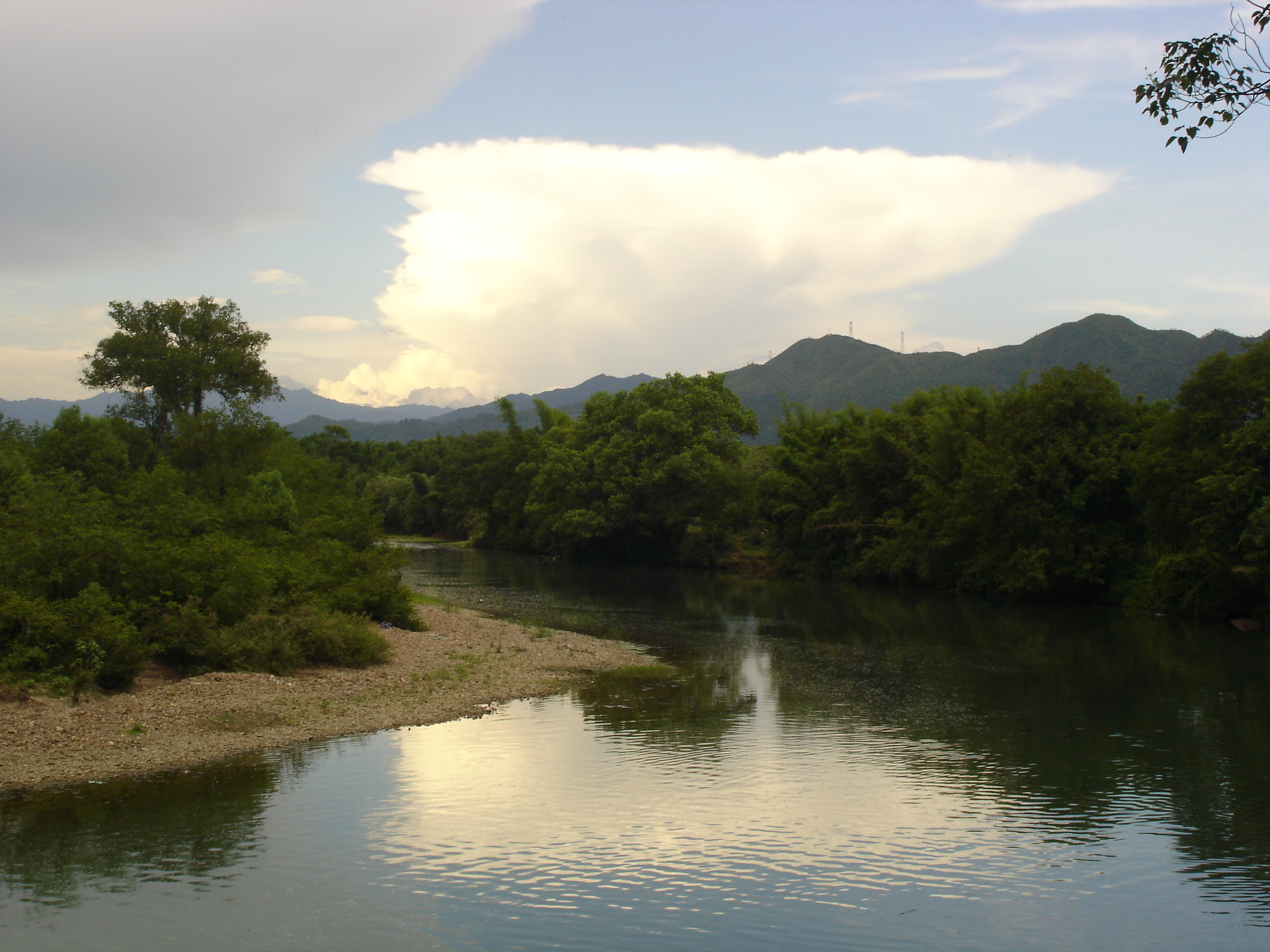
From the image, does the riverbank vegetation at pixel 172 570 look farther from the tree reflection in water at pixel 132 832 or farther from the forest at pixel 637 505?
the tree reflection in water at pixel 132 832

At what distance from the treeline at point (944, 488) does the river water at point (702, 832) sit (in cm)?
1507

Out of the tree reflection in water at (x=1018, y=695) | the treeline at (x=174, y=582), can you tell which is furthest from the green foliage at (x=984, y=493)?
the treeline at (x=174, y=582)

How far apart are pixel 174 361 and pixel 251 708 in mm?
33931

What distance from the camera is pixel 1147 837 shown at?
12000 mm

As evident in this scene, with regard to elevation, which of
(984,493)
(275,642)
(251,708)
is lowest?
(251,708)

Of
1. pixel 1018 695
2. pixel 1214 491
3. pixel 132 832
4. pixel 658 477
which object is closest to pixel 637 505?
pixel 658 477

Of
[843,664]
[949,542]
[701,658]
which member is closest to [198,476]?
[701,658]

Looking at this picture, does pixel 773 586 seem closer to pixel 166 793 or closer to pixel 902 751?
pixel 902 751

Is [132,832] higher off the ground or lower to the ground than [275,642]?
lower

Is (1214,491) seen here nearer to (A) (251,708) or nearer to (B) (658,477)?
(A) (251,708)

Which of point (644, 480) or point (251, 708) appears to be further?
point (644, 480)

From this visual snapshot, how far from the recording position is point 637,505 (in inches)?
2603

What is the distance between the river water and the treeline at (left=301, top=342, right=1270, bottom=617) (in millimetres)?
15069

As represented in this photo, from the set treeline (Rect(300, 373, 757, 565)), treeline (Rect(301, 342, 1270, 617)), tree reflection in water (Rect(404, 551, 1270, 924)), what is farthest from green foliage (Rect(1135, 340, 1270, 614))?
treeline (Rect(300, 373, 757, 565))
